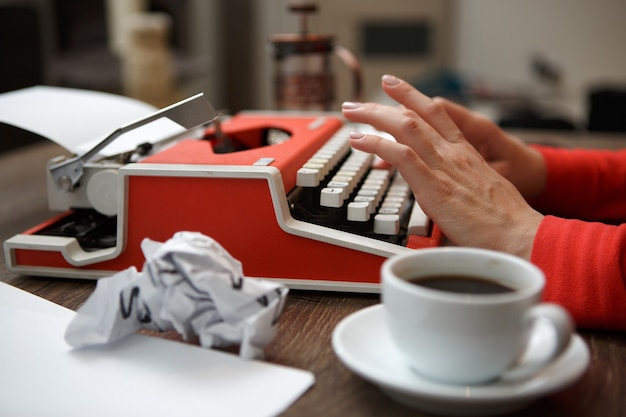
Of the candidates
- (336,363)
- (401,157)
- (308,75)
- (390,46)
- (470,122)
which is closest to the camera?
(336,363)

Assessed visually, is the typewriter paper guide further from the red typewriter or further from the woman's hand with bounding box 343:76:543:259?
the woman's hand with bounding box 343:76:543:259

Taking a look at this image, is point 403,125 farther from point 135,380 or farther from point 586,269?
point 135,380

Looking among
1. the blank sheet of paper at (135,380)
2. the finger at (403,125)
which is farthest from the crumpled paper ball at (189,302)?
the finger at (403,125)

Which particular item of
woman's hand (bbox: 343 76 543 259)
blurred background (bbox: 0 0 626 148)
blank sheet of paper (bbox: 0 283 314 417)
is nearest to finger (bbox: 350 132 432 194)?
woman's hand (bbox: 343 76 543 259)

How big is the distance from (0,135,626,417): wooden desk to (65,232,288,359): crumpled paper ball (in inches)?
1.7

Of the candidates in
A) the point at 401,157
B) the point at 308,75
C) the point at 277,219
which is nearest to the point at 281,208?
the point at 277,219

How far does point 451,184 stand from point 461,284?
204 mm

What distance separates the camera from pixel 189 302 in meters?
0.55

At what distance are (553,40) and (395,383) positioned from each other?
12.2ft

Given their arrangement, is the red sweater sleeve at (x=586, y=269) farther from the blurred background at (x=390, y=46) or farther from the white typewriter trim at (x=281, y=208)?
the blurred background at (x=390, y=46)

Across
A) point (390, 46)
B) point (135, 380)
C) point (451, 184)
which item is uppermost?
point (390, 46)

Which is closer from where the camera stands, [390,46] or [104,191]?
[104,191]

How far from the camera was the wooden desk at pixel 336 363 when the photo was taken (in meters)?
0.49

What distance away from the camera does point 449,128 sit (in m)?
0.79
